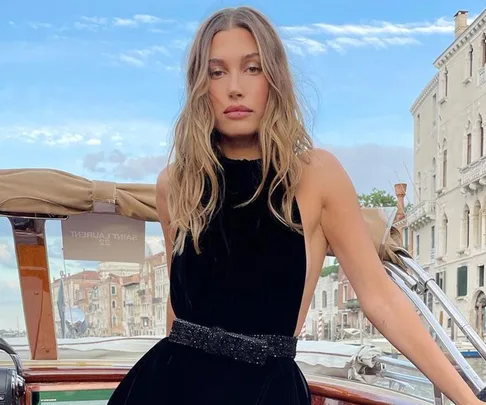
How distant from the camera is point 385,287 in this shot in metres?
1.02

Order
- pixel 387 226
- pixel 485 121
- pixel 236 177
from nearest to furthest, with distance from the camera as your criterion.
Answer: pixel 236 177, pixel 387 226, pixel 485 121

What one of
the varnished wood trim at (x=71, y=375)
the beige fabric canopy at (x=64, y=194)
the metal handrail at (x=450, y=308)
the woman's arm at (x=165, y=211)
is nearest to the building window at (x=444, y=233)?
the varnished wood trim at (x=71, y=375)

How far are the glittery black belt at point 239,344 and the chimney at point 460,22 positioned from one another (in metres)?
31.7

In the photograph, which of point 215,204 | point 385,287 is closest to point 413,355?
point 385,287

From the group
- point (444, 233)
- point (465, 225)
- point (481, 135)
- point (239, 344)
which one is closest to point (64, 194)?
point (239, 344)

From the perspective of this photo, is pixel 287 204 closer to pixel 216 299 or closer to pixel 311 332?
pixel 216 299

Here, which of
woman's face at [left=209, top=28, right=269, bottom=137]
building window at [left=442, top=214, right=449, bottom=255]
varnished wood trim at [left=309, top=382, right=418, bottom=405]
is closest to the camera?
woman's face at [left=209, top=28, right=269, bottom=137]

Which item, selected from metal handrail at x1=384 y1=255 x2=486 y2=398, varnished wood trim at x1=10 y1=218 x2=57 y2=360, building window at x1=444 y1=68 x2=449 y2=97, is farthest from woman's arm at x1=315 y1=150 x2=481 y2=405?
building window at x1=444 y1=68 x2=449 y2=97

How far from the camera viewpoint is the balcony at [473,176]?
925 inches

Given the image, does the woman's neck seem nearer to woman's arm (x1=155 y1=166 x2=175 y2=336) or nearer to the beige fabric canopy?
woman's arm (x1=155 y1=166 x2=175 y2=336)

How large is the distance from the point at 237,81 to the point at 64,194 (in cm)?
167

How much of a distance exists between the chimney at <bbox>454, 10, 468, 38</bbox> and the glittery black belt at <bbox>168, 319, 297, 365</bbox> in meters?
31.7

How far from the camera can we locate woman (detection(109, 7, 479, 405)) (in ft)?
3.10

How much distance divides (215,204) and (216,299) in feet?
0.53
